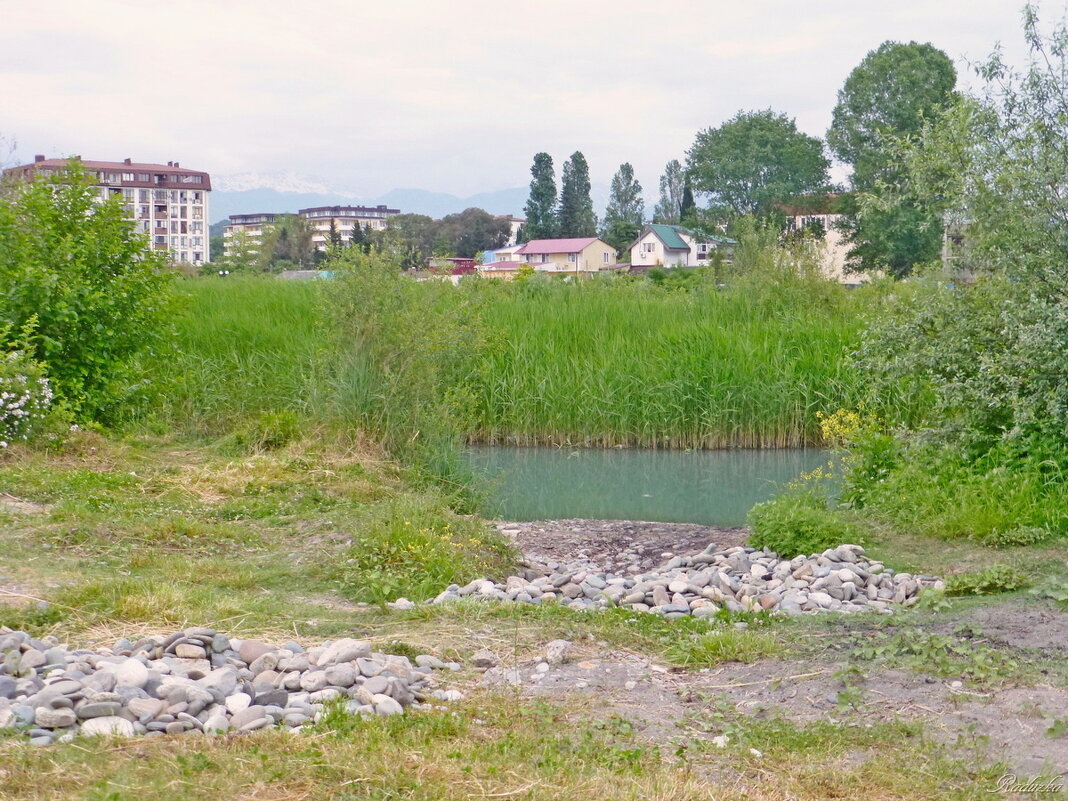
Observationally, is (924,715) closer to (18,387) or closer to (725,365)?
(18,387)

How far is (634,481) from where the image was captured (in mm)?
12242

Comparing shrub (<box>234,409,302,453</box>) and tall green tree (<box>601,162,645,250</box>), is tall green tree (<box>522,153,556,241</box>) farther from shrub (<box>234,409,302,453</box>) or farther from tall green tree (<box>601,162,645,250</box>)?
shrub (<box>234,409,302,453</box>)

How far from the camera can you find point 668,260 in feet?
235

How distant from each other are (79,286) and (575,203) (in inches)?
2638

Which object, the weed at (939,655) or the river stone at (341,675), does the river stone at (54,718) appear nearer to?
the river stone at (341,675)

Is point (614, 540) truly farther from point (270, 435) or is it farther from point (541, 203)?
point (541, 203)

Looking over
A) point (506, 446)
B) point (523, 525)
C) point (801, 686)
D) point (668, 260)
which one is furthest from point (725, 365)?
point (668, 260)

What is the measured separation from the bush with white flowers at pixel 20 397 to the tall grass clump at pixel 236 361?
2.12 metres

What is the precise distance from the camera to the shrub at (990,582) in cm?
559

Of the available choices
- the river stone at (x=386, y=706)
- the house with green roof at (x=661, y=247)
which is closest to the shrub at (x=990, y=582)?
the river stone at (x=386, y=706)

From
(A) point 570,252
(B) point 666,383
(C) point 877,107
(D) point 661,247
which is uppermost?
(C) point 877,107

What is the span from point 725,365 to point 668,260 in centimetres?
5889

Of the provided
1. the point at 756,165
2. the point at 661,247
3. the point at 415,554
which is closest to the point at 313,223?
the point at 661,247

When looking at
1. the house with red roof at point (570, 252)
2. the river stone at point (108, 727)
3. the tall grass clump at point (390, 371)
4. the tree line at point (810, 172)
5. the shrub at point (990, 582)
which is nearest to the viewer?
the river stone at point (108, 727)
